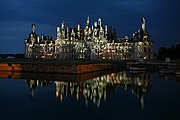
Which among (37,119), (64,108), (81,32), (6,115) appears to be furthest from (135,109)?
(81,32)

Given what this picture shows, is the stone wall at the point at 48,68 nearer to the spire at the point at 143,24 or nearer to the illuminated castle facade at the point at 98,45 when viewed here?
the illuminated castle facade at the point at 98,45

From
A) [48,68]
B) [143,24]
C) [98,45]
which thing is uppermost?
[143,24]

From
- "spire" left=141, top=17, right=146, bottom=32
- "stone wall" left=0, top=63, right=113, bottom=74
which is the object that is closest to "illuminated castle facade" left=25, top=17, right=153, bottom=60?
"spire" left=141, top=17, right=146, bottom=32

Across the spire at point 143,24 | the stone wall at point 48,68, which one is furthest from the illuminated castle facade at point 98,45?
the stone wall at point 48,68

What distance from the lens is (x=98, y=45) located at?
423ft

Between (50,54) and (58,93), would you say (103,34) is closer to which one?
(50,54)

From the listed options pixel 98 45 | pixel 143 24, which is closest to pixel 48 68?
pixel 98 45

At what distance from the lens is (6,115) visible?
1511cm

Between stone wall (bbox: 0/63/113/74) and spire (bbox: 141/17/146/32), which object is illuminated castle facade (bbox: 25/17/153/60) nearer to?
spire (bbox: 141/17/146/32)

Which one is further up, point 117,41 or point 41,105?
point 117,41

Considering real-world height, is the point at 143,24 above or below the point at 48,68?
above

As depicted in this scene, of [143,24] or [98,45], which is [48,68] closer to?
[98,45]

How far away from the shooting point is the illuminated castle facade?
123938 millimetres

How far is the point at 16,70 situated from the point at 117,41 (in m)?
89.1
